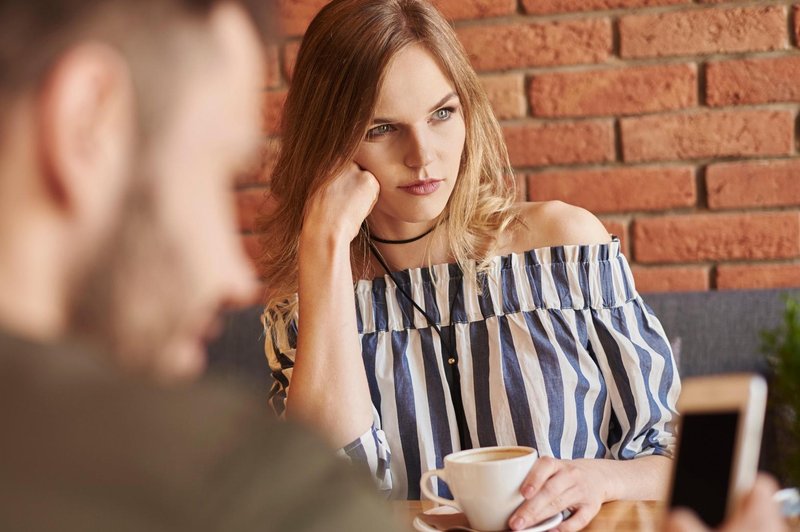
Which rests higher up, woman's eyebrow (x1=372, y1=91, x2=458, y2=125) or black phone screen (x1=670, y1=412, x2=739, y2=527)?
woman's eyebrow (x1=372, y1=91, x2=458, y2=125)

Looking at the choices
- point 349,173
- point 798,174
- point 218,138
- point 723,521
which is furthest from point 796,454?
point 798,174

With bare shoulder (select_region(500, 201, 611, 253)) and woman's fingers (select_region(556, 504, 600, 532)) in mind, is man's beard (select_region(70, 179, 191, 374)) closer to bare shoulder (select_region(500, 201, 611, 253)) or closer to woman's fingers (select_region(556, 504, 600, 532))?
woman's fingers (select_region(556, 504, 600, 532))

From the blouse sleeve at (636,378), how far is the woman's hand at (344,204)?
39 centimetres

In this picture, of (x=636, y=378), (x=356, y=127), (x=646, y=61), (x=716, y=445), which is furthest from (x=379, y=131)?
(x=716, y=445)

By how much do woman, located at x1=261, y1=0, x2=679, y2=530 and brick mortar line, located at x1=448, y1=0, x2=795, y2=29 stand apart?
0.35m

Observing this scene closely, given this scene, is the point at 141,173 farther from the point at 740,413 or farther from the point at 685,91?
the point at 685,91

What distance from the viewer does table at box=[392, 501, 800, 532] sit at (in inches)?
39.4

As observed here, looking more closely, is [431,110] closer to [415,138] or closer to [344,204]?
[415,138]

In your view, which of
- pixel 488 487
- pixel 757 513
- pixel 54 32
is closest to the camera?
pixel 54 32

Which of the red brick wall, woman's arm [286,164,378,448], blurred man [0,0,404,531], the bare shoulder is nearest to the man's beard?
blurred man [0,0,404,531]

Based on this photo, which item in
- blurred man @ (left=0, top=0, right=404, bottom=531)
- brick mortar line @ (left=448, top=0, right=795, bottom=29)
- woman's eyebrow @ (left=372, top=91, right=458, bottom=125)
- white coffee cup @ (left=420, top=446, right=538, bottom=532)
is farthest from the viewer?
brick mortar line @ (left=448, top=0, right=795, bottom=29)

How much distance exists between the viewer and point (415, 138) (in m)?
1.46

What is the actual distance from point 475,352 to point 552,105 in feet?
1.88

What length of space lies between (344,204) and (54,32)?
115cm
